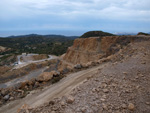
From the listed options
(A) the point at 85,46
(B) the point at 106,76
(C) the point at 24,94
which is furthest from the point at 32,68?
(B) the point at 106,76

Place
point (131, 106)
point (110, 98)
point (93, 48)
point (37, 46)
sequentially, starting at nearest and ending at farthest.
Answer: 1. point (131, 106)
2. point (110, 98)
3. point (93, 48)
4. point (37, 46)

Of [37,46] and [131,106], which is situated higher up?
[131,106]

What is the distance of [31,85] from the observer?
933cm

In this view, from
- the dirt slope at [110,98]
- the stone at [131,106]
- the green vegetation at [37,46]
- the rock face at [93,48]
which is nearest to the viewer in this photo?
the stone at [131,106]

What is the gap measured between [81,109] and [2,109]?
5130 millimetres

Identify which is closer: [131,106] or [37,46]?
[131,106]

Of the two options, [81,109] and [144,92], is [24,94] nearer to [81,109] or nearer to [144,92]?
[81,109]

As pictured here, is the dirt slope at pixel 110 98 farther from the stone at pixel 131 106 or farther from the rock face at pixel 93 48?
the rock face at pixel 93 48

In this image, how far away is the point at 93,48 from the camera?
2469 cm

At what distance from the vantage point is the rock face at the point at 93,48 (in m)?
20.6

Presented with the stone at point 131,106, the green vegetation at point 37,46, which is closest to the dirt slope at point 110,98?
the stone at point 131,106

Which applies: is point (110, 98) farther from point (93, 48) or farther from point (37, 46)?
point (37, 46)

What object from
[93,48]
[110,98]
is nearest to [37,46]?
[93,48]

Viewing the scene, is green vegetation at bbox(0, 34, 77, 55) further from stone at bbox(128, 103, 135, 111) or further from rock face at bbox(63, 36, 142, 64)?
stone at bbox(128, 103, 135, 111)
